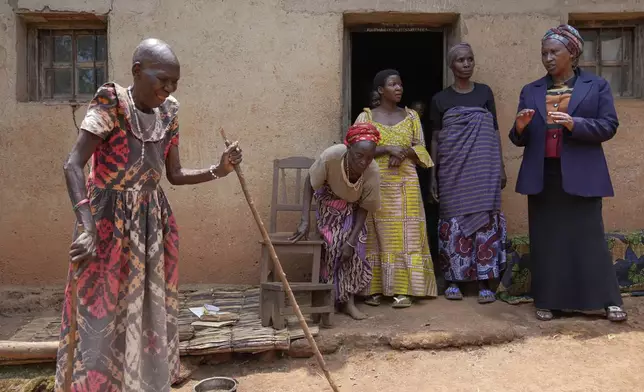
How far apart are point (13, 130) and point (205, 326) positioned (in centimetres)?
248

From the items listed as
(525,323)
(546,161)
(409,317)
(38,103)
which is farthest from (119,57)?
(525,323)

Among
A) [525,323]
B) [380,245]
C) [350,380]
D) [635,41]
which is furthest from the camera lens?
[635,41]

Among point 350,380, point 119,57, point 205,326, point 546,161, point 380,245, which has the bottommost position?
point 350,380

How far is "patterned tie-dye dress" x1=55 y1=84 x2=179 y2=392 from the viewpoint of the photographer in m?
2.42

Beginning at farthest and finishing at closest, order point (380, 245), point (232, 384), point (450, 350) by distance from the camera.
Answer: point (380, 245)
point (450, 350)
point (232, 384)

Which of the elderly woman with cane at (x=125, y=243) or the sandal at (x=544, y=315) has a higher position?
the elderly woman with cane at (x=125, y=243)

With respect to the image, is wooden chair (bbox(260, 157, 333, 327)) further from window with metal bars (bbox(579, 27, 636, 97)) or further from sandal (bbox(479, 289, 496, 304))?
window with metal bars (bbox(579, 27, 636, 97))

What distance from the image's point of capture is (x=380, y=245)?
15.1ft

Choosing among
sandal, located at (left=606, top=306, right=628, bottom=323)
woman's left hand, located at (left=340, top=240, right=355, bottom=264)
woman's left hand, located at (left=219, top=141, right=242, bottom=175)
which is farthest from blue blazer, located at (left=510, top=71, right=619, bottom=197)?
woman's left hand, located at (left=219, top=141, right=242, bottom=175)

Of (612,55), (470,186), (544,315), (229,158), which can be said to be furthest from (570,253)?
(229,158)

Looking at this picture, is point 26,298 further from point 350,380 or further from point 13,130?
point 350,380

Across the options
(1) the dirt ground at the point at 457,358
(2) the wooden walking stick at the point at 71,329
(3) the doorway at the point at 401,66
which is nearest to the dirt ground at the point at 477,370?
(1) the dirt ground at the point at 457,358

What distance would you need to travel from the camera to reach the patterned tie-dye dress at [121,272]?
2420 millimetres

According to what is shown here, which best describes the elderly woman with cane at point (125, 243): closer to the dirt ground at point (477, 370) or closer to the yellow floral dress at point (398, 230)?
the dirt ground at point (477, 370)
